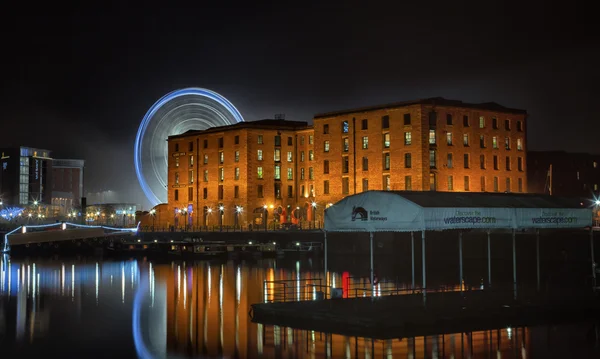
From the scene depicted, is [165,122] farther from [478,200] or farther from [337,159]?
[478,200]

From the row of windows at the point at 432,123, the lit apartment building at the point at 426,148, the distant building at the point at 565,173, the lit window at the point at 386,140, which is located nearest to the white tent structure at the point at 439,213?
the lit apartment building at the point at 426,148

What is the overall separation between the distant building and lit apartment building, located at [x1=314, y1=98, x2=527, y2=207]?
37886 mm

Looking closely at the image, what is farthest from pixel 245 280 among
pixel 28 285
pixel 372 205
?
pixel 372 205

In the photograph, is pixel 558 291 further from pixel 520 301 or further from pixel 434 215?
pixel 434 215

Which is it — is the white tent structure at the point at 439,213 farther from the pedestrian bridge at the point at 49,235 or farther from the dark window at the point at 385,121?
the pedestrian bridge at the point at 49,235

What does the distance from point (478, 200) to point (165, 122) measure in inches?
3669

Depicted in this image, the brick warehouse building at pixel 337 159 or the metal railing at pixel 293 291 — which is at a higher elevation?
the brick warehouse building at pixel 337 159

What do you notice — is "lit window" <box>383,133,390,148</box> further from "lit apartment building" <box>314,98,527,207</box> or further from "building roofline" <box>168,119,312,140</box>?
"building roofline" <box>168,119,312,140</box>

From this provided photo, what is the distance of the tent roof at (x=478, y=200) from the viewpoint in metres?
35.9

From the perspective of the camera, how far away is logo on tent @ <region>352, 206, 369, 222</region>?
3614 cm

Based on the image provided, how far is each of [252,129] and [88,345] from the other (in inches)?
3632

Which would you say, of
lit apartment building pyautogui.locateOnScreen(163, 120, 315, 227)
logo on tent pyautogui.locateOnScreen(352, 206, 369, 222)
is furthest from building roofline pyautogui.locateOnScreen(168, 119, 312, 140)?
logo on tent pyautogui.locateOnScreen(352, 206, 369, 222)

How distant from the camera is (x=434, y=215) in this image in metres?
34.8

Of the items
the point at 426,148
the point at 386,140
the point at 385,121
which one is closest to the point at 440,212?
the point at 426,148
